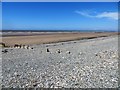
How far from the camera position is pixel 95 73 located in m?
13.4

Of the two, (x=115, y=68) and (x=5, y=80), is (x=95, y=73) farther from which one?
(x=5, y=80)

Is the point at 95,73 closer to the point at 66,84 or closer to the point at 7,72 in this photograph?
the point at 66,84

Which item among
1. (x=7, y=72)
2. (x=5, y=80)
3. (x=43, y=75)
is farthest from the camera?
(x=7, y=72)

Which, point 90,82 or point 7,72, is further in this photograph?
point 7,72

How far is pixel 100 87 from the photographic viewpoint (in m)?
10.8

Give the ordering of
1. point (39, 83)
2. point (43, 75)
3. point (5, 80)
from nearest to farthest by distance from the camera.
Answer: point (39, 83)
point (5, 80)
point (43, 75)

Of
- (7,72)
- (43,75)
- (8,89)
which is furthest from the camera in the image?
(7,72)

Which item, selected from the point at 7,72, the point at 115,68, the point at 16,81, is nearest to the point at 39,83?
the point at 16,81

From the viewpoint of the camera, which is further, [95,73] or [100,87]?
[95,73]

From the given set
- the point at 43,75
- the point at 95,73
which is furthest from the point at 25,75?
the point at 95,73

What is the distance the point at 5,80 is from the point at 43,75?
2.08 meters

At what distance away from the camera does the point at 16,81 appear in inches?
464

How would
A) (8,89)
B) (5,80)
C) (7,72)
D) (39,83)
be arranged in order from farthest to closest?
(7,72) → (5,80) → (39,83) → (8,89)

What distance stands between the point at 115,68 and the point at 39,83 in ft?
18.4
